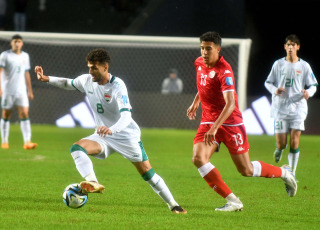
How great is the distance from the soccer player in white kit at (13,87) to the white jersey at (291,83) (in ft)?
18.6

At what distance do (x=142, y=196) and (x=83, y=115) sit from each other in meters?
12.6

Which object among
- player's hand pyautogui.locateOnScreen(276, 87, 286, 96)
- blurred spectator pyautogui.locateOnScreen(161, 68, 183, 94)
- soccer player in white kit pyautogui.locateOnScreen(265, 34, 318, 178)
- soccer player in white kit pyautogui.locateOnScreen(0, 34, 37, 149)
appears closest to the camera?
player's hand pyautogui.locateOnScreen(276, 87, 286, 96)

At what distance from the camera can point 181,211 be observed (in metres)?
7.20

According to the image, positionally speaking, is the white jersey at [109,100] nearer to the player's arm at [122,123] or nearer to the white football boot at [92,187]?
the player's arm at [122,123]

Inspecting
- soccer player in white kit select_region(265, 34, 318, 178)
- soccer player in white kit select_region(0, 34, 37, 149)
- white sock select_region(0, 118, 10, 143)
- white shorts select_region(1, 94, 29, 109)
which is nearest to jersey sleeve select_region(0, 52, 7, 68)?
soccer player in white kit select_region(0, 34, 37, 149)

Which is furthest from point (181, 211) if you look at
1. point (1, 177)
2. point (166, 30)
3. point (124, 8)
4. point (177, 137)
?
point (124, 8)

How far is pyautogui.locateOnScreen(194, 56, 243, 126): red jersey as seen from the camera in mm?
7414

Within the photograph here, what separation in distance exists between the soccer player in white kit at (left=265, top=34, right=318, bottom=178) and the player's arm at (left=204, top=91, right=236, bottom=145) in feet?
11.1

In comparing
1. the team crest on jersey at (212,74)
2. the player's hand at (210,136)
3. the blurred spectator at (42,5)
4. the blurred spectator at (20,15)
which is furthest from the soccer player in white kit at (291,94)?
the blurred spectator at (42,5)

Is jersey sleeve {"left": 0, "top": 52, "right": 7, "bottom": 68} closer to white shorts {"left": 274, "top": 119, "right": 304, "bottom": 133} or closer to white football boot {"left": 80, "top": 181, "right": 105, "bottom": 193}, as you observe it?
white shorts {"left": 274, "top": 119, "right": 304, "bottom": 133}

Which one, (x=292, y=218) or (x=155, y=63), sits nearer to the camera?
(x=292, y=218)

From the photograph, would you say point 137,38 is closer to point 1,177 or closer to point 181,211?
point 1,177

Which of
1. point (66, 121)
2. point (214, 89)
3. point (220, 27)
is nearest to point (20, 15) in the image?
point (66, 121)

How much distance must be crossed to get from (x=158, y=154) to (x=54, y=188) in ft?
17.7
